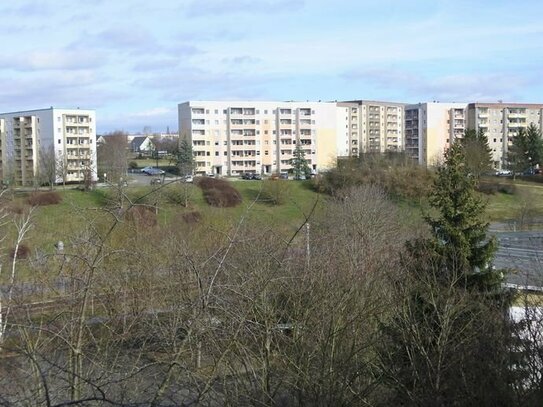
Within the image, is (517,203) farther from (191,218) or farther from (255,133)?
(255,133)

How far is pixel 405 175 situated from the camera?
176 ft

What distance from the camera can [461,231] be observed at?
1567 centimetres

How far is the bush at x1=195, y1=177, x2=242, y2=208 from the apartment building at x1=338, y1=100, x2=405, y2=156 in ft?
165

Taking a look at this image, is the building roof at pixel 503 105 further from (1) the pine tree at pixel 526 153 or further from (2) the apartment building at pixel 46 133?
(2) the apartment building at pixel 46 133

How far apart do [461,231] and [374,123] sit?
310 feet

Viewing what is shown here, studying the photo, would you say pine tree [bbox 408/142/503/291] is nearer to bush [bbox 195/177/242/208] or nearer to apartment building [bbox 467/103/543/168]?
bush [bbox 195/177/242/208]

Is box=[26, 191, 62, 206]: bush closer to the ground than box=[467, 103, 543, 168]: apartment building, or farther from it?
closer to the ground

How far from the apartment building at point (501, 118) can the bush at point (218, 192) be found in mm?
56058

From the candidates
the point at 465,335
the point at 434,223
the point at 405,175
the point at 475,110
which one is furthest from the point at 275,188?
the point at 475,110

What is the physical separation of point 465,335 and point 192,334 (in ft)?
13.8

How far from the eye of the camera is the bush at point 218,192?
49.8 metres

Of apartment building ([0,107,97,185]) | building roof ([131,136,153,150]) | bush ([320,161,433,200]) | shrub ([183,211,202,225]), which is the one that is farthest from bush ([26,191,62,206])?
building roof ([131,136,153,150])

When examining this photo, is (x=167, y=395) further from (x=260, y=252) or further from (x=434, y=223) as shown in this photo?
(x=434, y=223)

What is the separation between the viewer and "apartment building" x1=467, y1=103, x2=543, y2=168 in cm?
10131
